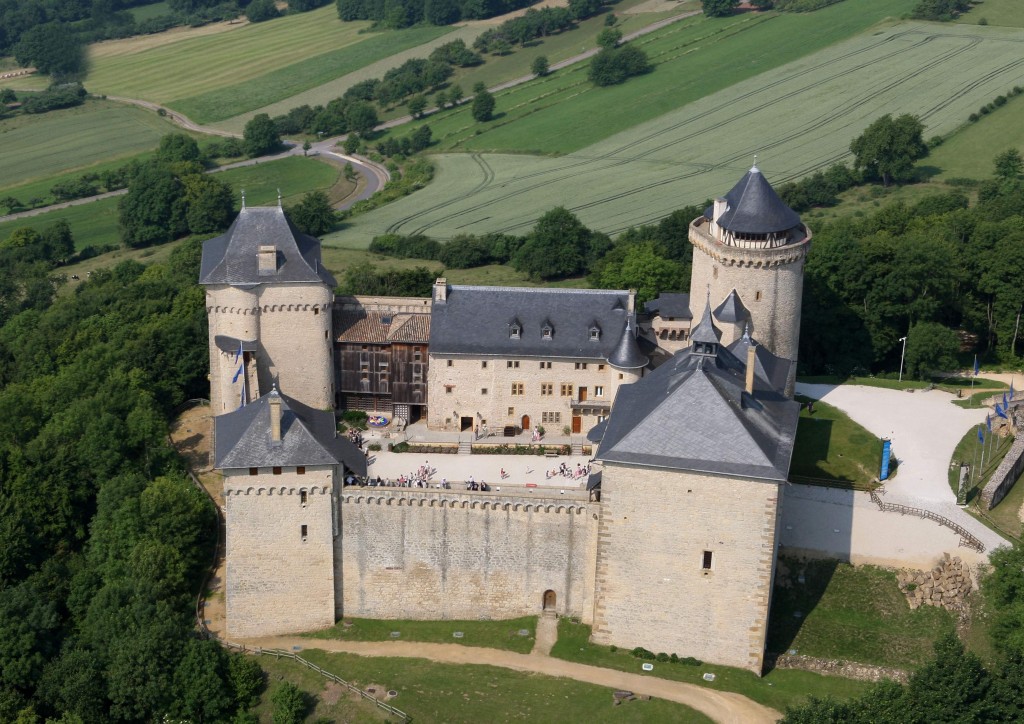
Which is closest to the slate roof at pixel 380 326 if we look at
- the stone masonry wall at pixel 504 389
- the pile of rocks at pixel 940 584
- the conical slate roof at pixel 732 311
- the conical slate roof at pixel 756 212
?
the stone masonry wall at pixel 504 389

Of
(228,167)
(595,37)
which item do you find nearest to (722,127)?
(595,37)

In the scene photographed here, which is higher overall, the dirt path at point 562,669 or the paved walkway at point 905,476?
the paved walkway at point 905,476

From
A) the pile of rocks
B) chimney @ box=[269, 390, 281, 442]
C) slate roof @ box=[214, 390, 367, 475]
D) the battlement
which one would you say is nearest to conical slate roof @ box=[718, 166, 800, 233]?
the pile of rocks

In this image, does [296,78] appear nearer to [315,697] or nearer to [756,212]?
[756,212]

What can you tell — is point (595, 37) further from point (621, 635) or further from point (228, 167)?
point (621, 635)

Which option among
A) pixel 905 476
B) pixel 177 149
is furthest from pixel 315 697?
pixel 177 149

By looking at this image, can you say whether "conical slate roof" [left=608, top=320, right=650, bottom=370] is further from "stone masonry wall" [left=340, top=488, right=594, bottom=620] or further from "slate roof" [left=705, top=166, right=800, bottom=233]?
"stone masonry wall" [left=340, top=488, right=594, bottom=620]

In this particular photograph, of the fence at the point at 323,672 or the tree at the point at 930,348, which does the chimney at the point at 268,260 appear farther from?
the tree at the point at 930,348
